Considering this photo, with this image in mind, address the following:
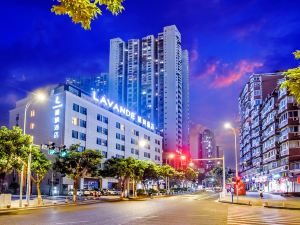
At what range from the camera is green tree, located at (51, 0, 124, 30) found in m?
6.89

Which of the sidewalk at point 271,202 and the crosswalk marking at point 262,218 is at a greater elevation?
the crosswalk marking at point 262,218

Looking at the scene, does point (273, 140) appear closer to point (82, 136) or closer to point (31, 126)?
point (82, 136)

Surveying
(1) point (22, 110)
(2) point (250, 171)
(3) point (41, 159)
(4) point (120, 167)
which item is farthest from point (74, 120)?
(2) point (250, 171)

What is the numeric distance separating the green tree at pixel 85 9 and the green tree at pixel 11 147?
34027 mm

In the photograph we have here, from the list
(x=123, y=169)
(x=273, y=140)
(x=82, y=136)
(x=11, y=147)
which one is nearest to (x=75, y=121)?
(x=82, y=136)

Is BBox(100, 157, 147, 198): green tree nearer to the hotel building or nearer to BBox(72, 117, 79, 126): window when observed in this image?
the hotel building

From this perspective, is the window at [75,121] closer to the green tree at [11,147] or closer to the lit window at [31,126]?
the lit window at [31,126]

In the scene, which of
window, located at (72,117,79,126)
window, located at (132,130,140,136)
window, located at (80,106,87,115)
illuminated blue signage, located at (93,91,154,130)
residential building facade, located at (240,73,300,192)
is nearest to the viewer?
residential building facade, located at (240,73,300,192)

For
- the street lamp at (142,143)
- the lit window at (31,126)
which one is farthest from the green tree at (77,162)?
the street lamp at (142,143)

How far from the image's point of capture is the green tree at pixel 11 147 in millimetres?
38778

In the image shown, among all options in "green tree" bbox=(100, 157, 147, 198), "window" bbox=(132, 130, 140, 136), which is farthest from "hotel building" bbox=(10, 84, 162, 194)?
"green tree" bbox=(100, 157, 147, 198)

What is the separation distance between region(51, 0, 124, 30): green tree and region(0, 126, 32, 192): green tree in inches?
1340

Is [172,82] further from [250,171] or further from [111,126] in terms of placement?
[111,126]

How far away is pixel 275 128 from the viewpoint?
100125mm
